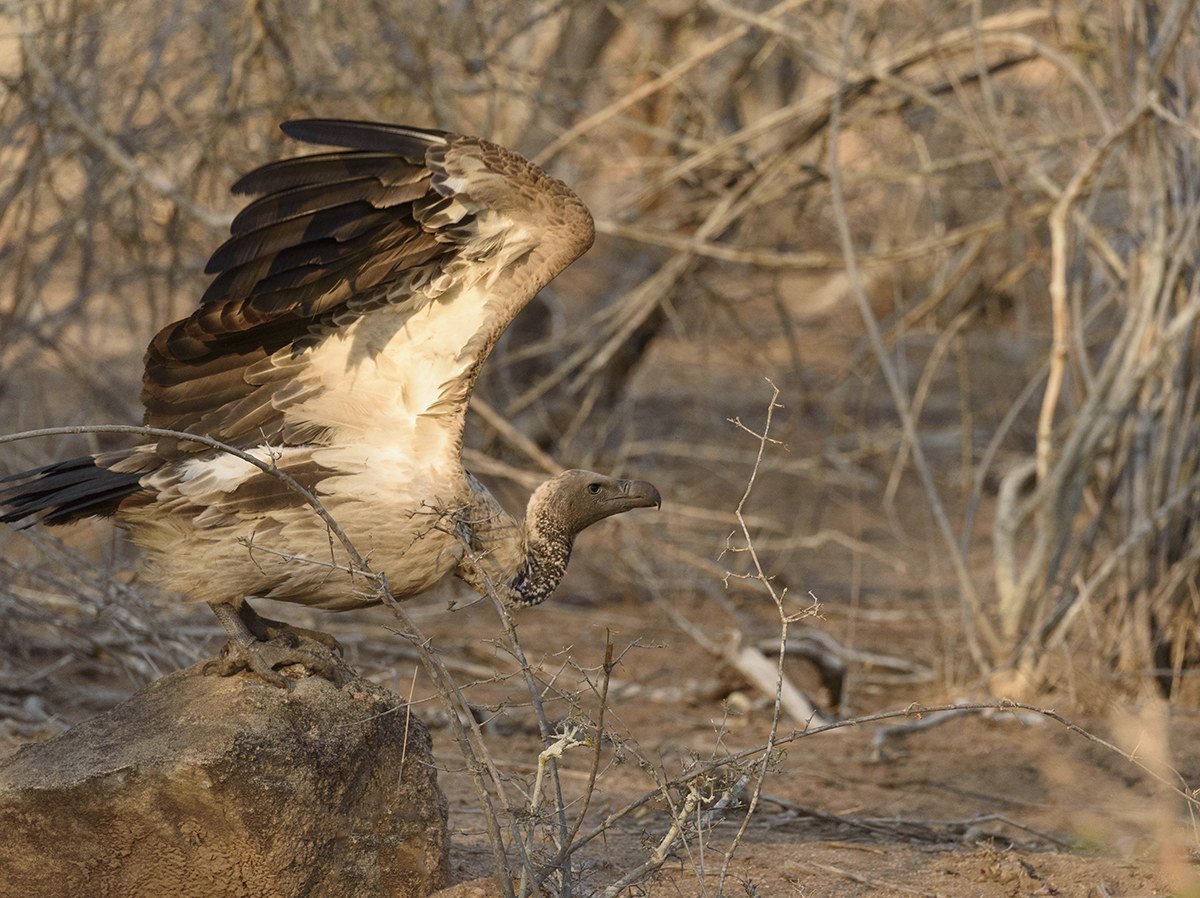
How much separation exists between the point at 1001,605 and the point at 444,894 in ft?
13.3

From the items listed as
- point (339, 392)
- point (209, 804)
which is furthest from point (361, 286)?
point (209, 804)

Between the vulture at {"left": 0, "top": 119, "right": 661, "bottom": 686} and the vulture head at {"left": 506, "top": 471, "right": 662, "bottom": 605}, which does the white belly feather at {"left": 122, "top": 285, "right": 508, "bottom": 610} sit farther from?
the vulture head at {"left": 506, "top": 471, "right": 662, "bottom": 605}

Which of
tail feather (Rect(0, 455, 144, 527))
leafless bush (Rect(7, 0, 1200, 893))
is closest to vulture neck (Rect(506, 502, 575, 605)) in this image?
leafless bush (Rect(7, 0, 1200, 893))

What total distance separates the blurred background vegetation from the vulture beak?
1.75 m

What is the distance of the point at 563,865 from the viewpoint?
314 cm

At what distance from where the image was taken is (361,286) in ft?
12.6

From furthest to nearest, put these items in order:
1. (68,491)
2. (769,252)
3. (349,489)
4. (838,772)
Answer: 1. (769,252)
2. (838,772)
3. (349,489)
4. (68,491)

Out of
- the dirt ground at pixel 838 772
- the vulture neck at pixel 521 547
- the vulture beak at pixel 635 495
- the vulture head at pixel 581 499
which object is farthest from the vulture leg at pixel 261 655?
the vulture beak at pixel 635 495

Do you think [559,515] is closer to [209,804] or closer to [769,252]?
[209,804]

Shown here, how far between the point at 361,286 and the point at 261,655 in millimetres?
1130

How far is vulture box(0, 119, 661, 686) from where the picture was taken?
3717 mm

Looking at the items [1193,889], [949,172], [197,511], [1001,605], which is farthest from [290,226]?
[949,172]

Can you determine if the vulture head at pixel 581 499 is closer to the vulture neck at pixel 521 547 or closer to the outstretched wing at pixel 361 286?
the vulture neck at pixel 521 547

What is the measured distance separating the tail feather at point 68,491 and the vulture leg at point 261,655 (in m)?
0.46
